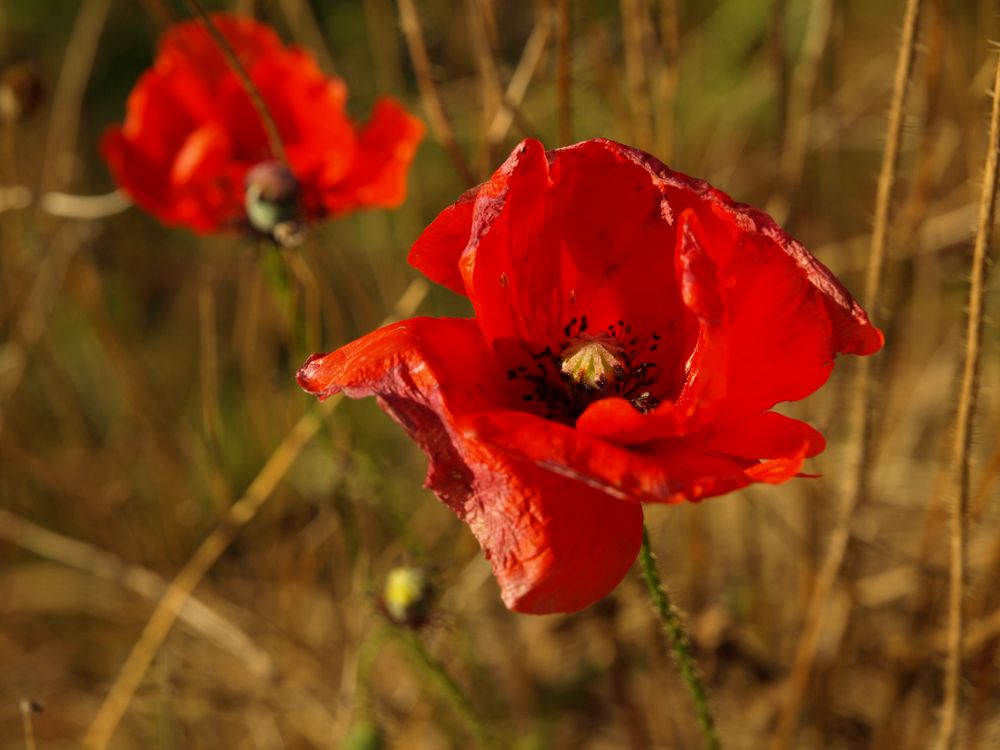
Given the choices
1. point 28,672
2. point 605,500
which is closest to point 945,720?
point 605,500

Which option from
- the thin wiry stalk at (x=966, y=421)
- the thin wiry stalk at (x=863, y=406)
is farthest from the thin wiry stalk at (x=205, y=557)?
the thin wiry stalk at (x=966, y=421)

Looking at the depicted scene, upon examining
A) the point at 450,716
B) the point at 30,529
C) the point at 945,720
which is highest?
the point at 945,720

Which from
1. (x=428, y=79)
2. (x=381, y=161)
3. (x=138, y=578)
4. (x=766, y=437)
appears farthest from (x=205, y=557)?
(x=766, y=437)

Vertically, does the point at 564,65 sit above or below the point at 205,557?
above

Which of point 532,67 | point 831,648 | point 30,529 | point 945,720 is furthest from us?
point 30,529

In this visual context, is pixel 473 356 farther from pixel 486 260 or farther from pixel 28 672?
pixel 28 672

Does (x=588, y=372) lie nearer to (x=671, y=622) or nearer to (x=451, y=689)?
(x=671, y=622)

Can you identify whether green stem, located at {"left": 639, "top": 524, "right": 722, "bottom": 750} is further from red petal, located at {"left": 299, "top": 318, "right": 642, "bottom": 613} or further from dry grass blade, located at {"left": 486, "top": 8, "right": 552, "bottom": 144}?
dry grass blade, located at {"left": 486, "top": 8, "right": 552, "bottom": 144}
